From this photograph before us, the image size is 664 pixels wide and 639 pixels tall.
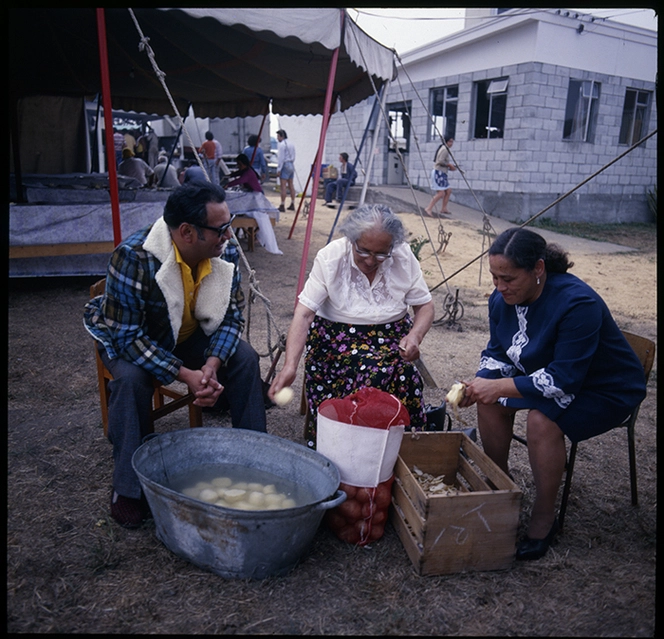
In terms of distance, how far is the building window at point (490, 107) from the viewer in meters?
12.3

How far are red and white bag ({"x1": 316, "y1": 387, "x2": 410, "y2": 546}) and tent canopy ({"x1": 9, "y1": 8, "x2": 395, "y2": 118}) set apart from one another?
349 cm

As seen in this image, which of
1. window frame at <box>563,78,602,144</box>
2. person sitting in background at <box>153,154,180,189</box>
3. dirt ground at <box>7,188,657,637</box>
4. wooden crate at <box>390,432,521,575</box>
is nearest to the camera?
dirt ground at <box>7,188,657,637</box>

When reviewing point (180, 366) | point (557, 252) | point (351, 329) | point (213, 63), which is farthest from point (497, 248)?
point (213, 63)

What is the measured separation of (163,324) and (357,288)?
3.01 ft

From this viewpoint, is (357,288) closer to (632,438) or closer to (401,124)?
(632,438)

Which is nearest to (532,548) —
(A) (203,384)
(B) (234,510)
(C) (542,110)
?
(B) (234,510)

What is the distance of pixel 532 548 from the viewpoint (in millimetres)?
2125

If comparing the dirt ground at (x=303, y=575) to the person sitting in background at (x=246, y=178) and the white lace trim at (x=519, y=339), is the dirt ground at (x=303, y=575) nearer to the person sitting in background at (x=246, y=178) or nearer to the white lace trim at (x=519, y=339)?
the white lace trim at (x=519, y=339)

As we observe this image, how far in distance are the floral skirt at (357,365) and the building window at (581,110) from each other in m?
11.8

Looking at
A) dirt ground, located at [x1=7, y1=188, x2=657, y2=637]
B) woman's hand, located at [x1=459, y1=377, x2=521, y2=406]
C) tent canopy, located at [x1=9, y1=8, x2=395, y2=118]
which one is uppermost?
tent canopy, located at [x1=9, y1=8, x2=395, y2=118]

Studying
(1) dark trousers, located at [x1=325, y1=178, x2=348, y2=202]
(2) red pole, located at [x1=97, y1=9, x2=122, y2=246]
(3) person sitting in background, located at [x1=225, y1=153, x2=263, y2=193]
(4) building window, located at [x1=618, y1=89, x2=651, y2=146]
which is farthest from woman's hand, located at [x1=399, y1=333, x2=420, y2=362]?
(4) building window, located at [x1=618, y1=89, x2=651, y2=146]

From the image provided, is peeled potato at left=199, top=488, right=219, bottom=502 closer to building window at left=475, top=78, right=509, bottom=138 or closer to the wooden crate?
the wooden crate

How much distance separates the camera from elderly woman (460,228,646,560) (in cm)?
205

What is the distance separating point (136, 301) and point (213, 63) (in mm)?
5269
